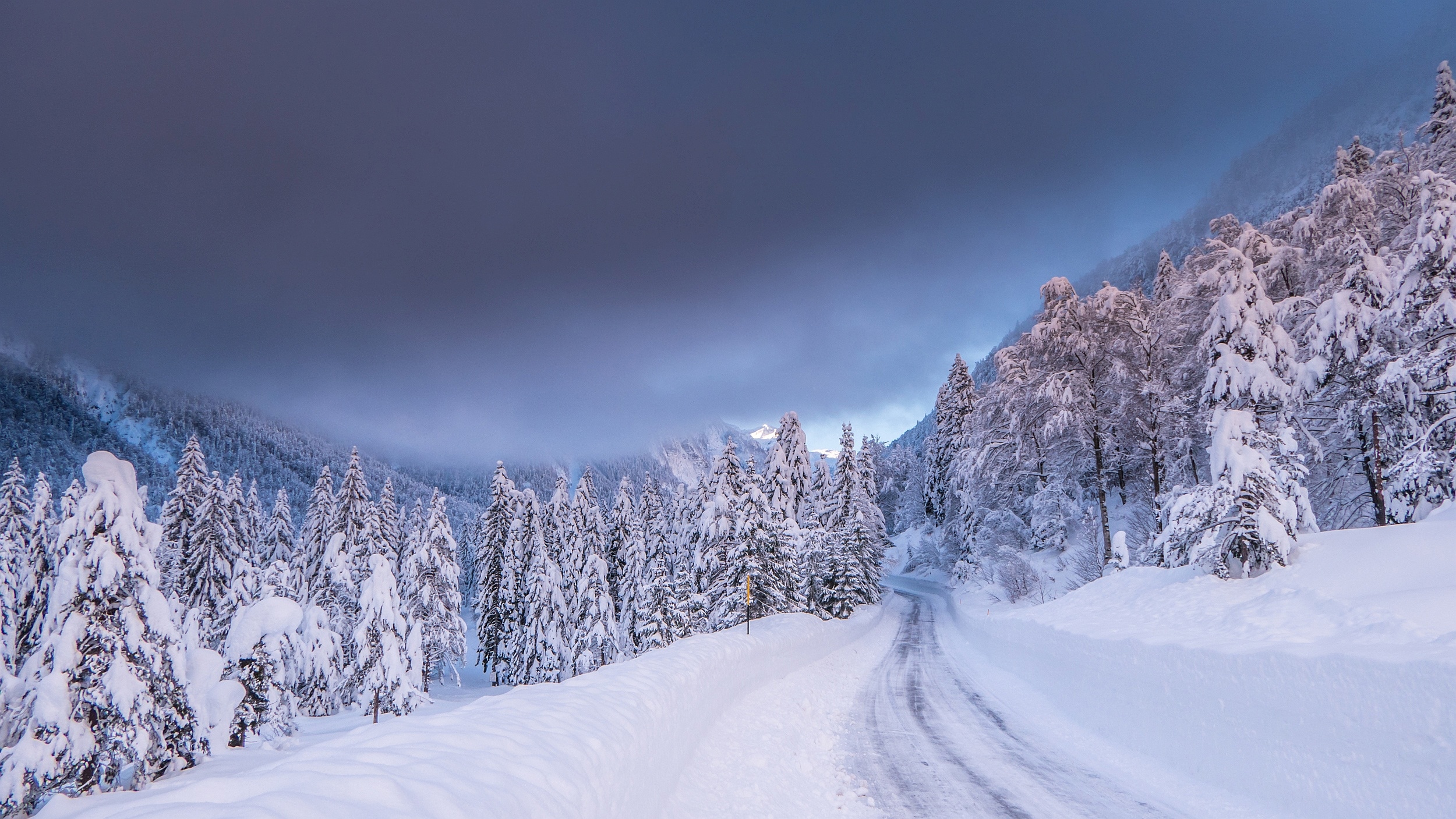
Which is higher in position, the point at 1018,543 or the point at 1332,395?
the point at 1332,395

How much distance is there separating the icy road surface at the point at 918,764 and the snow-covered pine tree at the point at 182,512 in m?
27.6

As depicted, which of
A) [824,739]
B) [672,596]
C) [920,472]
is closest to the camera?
[824,739]

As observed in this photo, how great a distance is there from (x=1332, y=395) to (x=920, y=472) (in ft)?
216

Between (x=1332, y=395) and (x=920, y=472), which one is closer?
(x=1332, y=395)

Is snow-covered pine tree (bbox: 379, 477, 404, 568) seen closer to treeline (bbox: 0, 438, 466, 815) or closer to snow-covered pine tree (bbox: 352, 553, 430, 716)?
snow-covered pine tree (bbox: 352, 553, 430, 716)

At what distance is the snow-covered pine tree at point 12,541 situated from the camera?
64.2 feet

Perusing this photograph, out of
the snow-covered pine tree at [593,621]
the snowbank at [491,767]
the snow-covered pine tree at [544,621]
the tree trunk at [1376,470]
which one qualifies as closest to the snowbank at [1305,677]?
the tree trunk at [1376,470]

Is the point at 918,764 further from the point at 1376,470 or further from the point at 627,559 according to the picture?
the point at 627,559

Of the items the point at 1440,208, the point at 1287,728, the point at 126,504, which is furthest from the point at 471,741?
the point at 1440,208

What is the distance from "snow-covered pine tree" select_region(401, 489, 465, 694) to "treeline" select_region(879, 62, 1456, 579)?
89.9 ft

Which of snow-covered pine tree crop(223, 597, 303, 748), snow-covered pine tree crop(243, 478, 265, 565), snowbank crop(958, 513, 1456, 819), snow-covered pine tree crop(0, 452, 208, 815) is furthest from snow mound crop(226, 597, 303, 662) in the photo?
snow-covered pine tree crop(243, 478, 265, 565)

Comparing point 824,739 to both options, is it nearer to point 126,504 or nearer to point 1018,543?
point 126,504

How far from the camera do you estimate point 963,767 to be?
9.41 meters

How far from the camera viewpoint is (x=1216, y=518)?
42.5 ft
